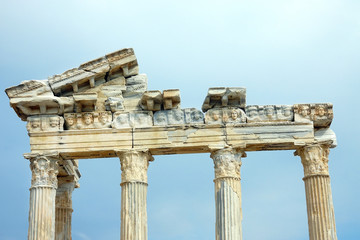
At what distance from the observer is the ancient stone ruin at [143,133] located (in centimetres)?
2514

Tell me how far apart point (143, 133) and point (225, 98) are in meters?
3.30

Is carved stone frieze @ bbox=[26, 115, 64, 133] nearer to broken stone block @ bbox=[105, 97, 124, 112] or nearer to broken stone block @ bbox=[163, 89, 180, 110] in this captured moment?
broken stone block @ bbox=[105, 97, 124, 112]

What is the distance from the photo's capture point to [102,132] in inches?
1030

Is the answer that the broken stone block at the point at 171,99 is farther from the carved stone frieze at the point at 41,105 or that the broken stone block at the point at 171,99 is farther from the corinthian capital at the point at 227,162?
the carved stone frieze at the point at 41,105

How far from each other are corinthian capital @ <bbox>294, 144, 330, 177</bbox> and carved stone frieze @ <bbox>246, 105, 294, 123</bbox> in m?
1.37

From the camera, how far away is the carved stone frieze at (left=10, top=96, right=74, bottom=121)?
26078mm

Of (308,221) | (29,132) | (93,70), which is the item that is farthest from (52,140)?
(308,221)

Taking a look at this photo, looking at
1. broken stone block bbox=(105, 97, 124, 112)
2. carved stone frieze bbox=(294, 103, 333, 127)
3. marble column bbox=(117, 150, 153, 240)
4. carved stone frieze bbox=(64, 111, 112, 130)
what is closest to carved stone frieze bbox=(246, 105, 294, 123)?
carved stone frieze bbox=(294, 103, 333, 127)

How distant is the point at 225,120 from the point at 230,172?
79.7 inches

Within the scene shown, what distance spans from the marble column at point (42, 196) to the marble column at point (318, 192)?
9.24 metres

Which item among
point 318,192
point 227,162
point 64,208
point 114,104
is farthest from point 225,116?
point 64,208

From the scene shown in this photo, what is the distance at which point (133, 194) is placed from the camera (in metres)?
25.2

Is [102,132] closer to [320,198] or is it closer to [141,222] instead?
[141,222]

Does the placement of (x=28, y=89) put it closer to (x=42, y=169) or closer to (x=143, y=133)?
(x=42, y=169)
